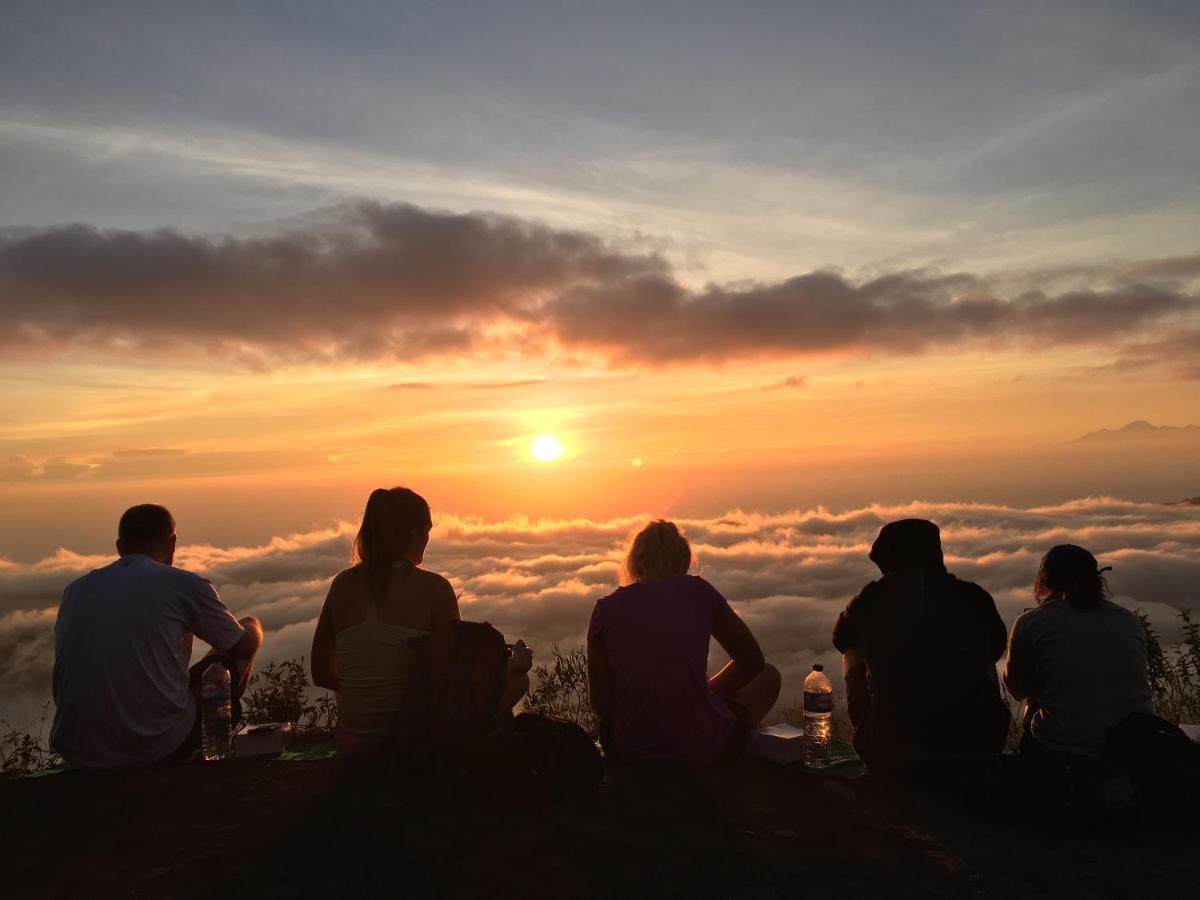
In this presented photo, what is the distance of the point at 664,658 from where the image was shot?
530cm

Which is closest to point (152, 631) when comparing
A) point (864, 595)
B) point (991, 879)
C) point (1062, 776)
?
point (864, 595)

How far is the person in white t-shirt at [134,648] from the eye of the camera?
208 inches

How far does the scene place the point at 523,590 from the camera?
14000cm

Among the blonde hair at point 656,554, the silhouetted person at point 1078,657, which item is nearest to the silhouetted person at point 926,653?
the silhouetted person at point 1078,657

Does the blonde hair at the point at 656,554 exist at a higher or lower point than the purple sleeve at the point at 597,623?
higher

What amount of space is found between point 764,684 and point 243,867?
3203 mm

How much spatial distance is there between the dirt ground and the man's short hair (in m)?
1.39

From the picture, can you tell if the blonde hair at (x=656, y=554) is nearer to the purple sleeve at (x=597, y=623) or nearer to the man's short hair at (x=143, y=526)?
the purple sleeve at (x=597, y=623)

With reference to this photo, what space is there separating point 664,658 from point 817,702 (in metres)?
1.22

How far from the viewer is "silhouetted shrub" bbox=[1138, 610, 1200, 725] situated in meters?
7.23

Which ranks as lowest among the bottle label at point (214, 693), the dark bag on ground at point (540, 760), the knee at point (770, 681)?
the dark bag on ground at point (540, 760)

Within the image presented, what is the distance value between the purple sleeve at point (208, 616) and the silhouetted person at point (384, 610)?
2.03 ft

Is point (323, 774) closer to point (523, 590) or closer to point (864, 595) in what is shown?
point (864, 595)

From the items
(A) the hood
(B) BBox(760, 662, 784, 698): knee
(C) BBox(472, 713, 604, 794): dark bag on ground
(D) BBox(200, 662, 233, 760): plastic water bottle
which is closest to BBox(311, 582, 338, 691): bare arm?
(D) BBox(200, 662, 233, 760): plastic water bottle
